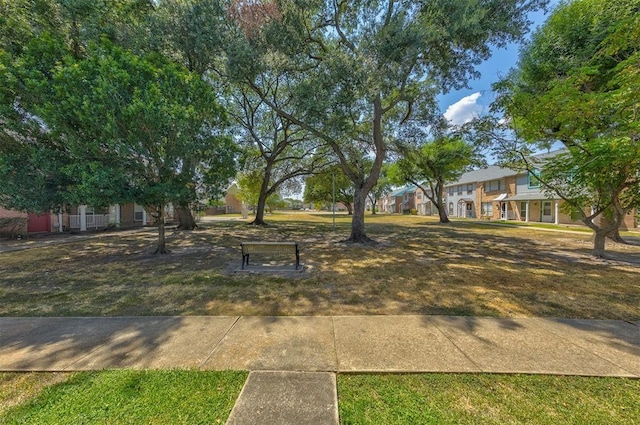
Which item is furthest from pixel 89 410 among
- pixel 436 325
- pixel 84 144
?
pixel 84 144

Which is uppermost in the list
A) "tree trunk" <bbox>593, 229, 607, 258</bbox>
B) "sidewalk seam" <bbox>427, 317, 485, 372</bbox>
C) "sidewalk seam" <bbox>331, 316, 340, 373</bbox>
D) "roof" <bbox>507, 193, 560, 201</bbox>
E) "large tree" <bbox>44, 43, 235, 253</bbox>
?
"large tree" <bbox>44, 43, 235, 253</bbox>

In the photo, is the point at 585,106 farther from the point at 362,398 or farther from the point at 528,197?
the point at 528,197

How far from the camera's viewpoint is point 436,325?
3828mm

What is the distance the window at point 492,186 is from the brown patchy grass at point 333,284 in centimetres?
2425

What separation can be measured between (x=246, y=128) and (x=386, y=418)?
66.1 ft

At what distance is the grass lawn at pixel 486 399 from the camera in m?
2.16

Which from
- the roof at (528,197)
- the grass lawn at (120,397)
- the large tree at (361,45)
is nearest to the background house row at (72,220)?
the large tree at (361,45)

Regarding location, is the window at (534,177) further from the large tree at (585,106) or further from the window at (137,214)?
the window at (137,214)

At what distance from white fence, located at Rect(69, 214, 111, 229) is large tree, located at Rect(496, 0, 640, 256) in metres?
24.0

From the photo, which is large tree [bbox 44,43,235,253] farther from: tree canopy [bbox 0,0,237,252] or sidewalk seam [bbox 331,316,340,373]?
sidewalk seam [bbox 331,316,340,373]

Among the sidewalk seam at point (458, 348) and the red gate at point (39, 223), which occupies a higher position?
the red gate at point (39, 223)

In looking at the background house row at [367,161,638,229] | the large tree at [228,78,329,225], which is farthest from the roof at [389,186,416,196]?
→ the large tree at [228,78,329,225]

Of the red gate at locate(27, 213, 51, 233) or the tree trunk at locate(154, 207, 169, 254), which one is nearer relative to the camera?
the tree trunk at locate(154, 207, 169, 254)

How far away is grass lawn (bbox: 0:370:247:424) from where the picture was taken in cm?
218
